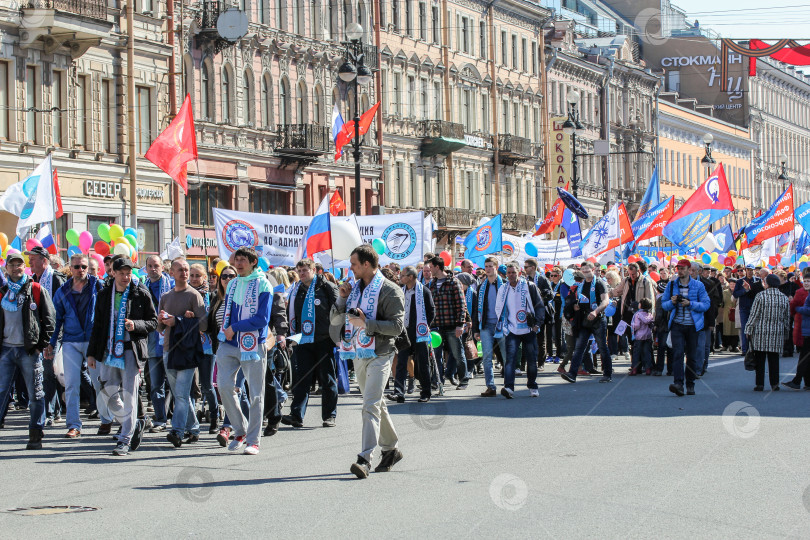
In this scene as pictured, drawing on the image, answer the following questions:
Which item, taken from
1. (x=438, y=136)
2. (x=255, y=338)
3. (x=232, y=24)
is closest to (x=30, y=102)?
(x=232, y=24)

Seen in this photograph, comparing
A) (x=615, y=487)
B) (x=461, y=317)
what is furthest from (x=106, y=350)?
(x=461, y=317)

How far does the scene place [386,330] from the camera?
33.7 feet

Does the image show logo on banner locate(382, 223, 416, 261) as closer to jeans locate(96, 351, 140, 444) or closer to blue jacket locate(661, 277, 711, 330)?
blue jacket locate(661, 277, 711, 330)

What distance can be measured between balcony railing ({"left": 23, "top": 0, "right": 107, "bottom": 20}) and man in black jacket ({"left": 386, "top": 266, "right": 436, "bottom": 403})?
1852cm

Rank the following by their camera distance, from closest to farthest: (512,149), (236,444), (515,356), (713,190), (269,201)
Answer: (236,444) → (515,356) → (713,190) → (269,201) → (512,149)

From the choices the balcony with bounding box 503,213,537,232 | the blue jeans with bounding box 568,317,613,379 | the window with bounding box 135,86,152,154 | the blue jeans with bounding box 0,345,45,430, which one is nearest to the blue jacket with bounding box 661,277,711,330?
the blue jeans with bounding box 568,317,613,379

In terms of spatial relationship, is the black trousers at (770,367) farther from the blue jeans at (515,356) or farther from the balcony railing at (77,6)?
the balcony railing at (77,6)

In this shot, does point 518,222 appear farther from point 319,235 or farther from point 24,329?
point 24,329

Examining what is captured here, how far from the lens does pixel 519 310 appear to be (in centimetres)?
1633

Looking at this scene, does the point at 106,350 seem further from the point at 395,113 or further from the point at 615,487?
the point at 395,113

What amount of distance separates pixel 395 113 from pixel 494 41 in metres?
9.73

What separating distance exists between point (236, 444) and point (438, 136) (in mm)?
40946

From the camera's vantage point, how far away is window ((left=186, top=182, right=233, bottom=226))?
3797 cm

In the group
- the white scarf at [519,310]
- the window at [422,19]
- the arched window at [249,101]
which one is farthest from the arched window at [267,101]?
the white scarf at [519,310]
